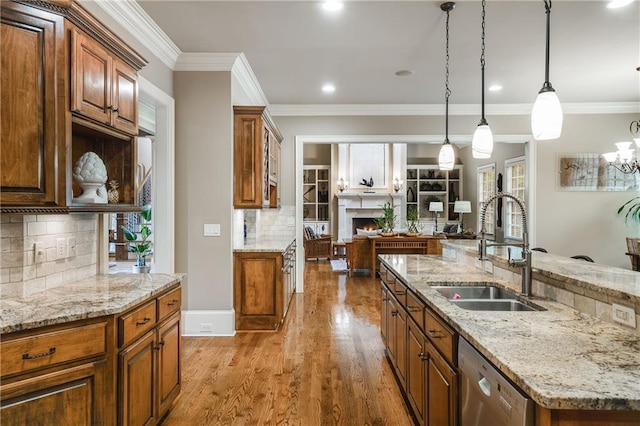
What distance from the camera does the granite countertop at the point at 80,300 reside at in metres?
1.55

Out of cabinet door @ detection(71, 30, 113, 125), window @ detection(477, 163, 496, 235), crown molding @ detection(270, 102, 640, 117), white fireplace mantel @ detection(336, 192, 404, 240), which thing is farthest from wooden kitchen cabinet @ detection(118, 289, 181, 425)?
white fireplace mantel @ detection(336, 192, 404, 240)

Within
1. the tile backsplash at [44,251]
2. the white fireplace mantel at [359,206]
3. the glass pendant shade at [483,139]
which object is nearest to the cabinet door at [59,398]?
the tile backsplash at [44,251]

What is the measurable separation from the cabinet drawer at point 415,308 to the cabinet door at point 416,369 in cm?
5

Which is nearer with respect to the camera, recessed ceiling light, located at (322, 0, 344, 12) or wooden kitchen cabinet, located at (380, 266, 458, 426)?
wooden kitchen cabinet, located at (380, 266, 458, 426)

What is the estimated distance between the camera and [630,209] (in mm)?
5902

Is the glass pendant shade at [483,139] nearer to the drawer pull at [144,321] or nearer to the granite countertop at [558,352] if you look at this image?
the granite countertop at [558,352]

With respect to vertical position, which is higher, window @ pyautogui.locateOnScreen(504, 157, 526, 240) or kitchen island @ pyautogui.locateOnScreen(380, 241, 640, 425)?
window @ pyautogui.locateOnScreen(504, 157, 526, 240)

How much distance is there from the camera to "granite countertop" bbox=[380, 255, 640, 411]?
992 mm

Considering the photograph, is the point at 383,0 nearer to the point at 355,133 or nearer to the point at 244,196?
the point at 244,196

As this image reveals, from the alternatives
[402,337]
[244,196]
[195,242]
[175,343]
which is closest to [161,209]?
[195,242]

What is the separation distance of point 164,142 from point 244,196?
0.97m

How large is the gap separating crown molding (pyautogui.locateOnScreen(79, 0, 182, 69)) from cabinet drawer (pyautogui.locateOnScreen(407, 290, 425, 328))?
2.87 meters

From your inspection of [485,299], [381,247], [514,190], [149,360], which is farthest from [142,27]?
[514,190]

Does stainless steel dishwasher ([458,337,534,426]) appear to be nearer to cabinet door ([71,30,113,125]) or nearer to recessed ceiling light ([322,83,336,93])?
cabinet door ([71,30,113,125])
